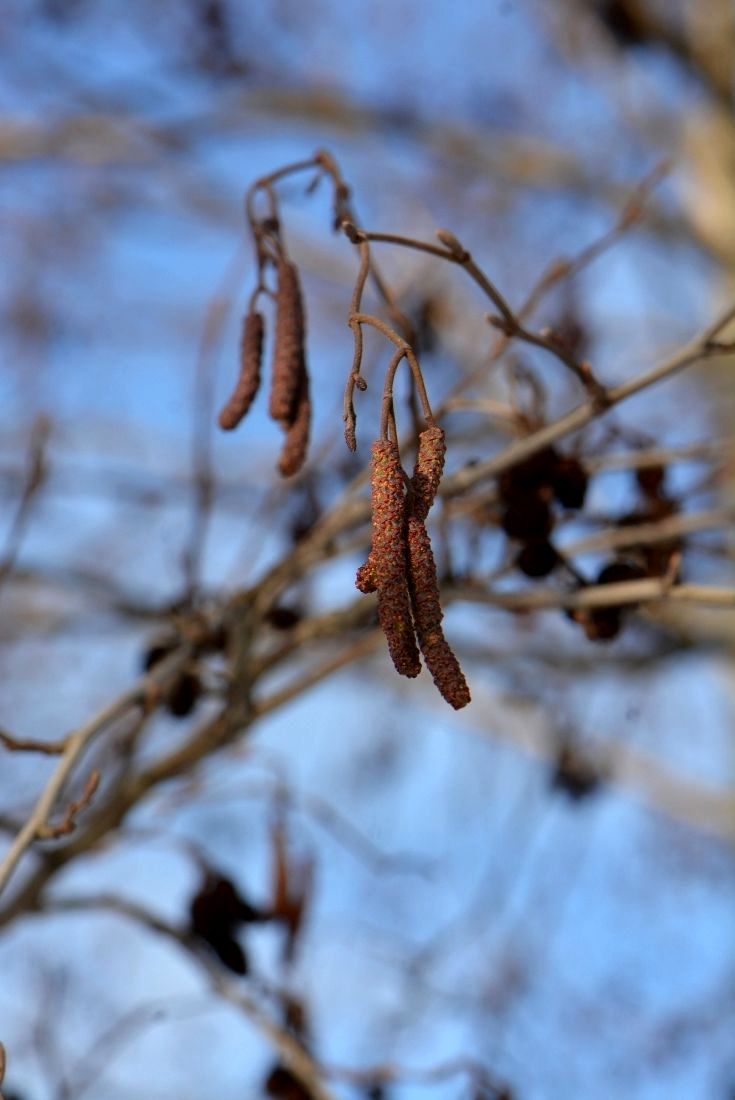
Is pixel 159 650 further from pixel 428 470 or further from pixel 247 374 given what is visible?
pixel 428 470

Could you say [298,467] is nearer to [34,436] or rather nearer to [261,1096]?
[34,436]

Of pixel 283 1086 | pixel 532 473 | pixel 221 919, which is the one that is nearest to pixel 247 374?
pixel 532 473

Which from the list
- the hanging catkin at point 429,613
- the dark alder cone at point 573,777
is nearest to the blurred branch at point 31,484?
the hanging catkin at point 429,613

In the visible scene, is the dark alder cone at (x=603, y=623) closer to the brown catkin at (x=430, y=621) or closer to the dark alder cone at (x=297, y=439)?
the dark alder cone at (x=297, y=439)

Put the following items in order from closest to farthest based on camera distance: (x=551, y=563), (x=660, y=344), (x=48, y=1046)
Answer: (x=551, y=563)
(x=48, y=1046)
(x=660, y=344)

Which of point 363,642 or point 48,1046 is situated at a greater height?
point 363,642

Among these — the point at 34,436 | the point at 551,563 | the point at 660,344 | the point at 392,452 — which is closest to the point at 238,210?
the point at 660,344

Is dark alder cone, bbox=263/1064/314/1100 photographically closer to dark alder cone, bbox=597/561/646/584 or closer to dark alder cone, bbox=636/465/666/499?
dark alder cone, bbox=597/561/646/584
